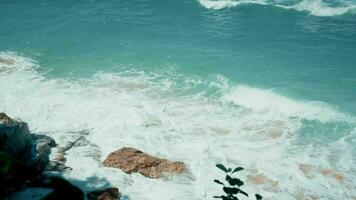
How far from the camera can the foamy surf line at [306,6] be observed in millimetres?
32438

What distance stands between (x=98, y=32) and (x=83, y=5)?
674 cm

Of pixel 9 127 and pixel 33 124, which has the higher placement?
pixel 9 127

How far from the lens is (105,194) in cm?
1070

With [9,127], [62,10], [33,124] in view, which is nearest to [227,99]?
[33,124]

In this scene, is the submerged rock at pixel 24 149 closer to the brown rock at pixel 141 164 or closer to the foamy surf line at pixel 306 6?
the brown rock at pixel 141 164

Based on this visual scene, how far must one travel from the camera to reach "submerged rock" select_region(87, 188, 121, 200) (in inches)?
413

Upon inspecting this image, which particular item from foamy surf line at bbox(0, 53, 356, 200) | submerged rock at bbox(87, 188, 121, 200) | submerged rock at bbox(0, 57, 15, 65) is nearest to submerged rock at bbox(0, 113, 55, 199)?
foamy surf line at bbox(0, 53, 356, 200)

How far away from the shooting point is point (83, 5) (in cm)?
3544

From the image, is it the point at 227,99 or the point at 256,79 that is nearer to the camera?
the point at 227,99

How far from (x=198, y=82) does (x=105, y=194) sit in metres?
11.9

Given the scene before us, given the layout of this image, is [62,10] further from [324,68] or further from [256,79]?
[324,68]

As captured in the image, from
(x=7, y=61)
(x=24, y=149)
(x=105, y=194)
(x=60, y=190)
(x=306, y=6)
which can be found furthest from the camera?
(x=306, y=6)

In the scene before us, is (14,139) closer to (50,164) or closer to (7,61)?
(50,164)

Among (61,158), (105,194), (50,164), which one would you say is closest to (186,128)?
(61,158)
